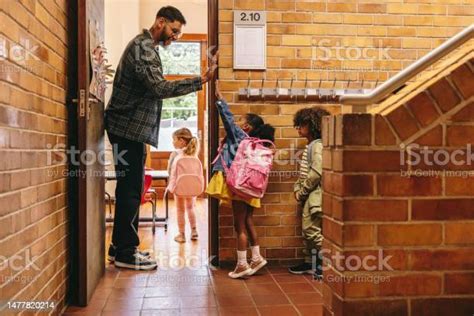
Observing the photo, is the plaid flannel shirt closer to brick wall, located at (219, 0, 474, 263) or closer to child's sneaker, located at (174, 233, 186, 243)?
brick wall, located at (219, 0, 474, 263)

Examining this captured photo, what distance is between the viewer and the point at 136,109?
3100 mm

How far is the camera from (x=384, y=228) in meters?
1.50

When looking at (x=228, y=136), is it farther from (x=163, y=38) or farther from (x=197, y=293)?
(x=197, y=293)

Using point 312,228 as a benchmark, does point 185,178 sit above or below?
above

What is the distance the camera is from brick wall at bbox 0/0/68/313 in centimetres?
155

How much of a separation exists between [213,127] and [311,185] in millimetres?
795

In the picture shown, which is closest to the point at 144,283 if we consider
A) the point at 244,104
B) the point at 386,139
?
the point at 244,104

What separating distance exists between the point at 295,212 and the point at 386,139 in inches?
77.3

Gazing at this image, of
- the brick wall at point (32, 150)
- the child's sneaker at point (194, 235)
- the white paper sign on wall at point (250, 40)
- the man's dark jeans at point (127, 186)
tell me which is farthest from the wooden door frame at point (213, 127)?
the brick wall at point (32, 150)

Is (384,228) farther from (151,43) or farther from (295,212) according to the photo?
(151,43)

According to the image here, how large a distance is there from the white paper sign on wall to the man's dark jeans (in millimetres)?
902

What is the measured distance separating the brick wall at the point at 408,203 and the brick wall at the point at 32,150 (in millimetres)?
1044

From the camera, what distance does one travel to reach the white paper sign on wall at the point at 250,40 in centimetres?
329

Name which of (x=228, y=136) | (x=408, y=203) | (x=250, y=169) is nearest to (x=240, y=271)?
(x=250, y=169)
